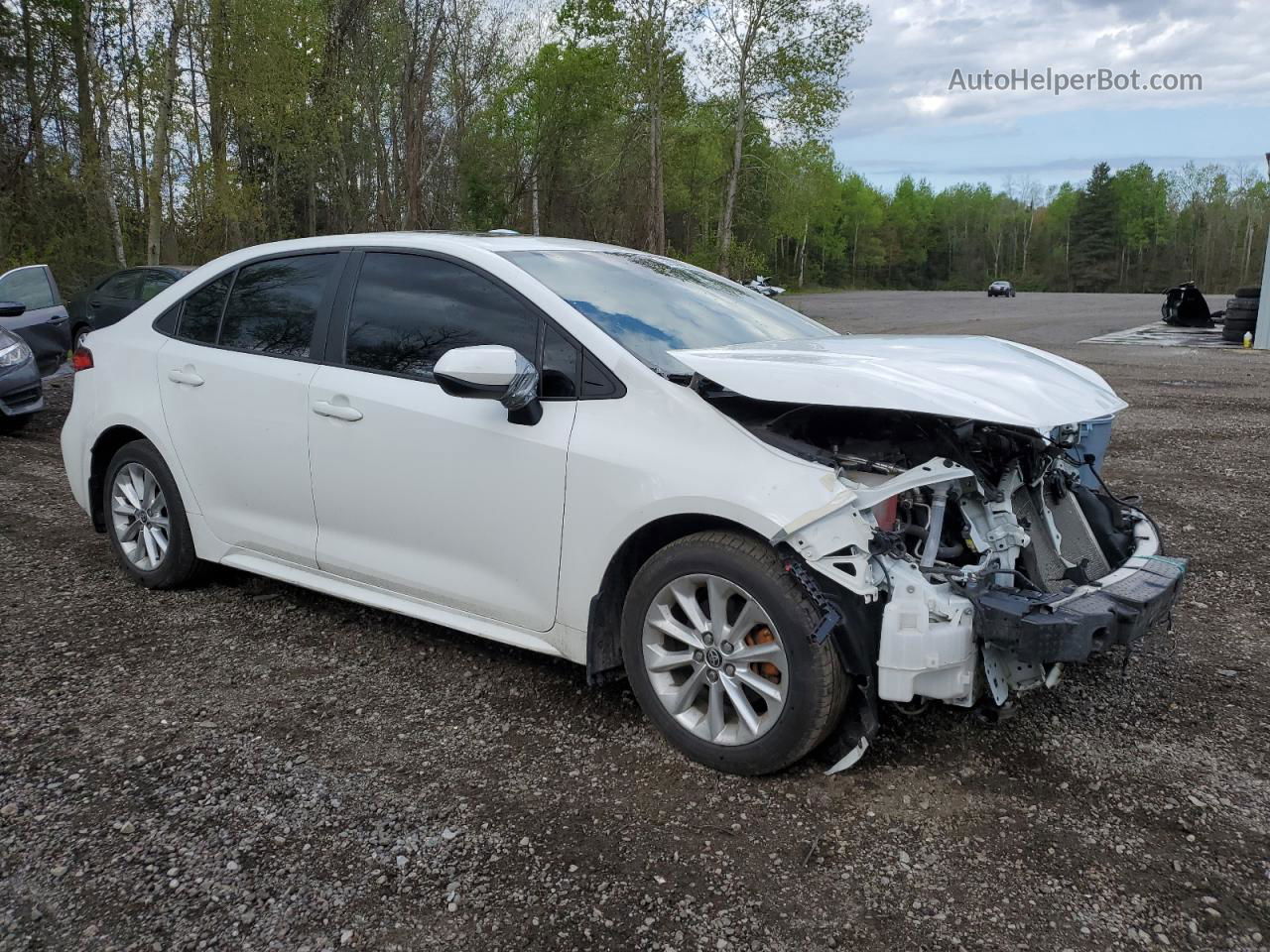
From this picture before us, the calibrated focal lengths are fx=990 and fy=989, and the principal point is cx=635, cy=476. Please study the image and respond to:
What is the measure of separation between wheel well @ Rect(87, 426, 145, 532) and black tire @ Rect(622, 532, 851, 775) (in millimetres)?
3090

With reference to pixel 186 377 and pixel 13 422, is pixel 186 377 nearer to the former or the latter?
pixel 186 377

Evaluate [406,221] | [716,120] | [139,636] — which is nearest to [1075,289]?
[716,120]

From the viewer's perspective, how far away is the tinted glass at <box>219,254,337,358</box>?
13.6 feet

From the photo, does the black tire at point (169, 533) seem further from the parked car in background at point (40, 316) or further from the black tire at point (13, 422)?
the parked car in background at point (40, 316)

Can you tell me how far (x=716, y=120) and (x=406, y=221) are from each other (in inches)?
772

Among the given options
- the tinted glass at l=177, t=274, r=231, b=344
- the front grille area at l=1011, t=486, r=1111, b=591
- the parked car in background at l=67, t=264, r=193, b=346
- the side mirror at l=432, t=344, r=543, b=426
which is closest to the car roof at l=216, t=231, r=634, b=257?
the tinted glass at l=177, t=274, r=231, b=344

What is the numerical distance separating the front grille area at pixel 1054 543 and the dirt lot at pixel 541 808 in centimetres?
53

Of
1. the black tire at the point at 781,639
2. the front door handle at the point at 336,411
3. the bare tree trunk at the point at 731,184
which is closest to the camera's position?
the black tire at the point at 781,639

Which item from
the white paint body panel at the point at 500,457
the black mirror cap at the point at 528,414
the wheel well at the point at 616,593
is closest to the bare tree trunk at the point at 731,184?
the white paint body panel at the point at 500,457

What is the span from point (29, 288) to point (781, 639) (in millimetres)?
10954

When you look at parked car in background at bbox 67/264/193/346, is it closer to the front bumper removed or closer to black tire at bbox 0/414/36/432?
black tire at bbox 0/414/36/432

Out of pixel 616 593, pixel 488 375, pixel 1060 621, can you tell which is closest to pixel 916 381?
Answer: pixel 1060 621

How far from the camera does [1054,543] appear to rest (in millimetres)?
3361

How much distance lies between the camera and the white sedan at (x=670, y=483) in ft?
9.20
